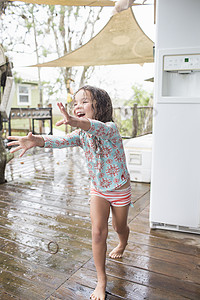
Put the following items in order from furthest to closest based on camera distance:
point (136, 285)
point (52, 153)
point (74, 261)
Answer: point (52, 153)
point (74, 261)
point (136, 285)

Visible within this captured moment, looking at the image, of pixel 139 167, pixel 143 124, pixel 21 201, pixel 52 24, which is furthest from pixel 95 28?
pixel 21 201

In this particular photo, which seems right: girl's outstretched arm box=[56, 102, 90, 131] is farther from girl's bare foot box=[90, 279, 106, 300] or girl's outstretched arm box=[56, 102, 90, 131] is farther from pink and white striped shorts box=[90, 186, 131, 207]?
girl's bare foot box=[90, 279, 106, 300]

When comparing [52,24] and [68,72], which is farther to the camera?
[68,72]

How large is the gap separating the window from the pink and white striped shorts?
11980 millimetres

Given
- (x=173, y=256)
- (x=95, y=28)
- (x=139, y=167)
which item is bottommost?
(x=173, y=256)

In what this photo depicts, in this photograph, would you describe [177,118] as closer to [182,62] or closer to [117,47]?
[182,62]

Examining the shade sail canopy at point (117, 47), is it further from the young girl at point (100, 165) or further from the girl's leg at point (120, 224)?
the girl's leg at point (120, 224)

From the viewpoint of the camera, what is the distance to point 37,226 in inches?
91.0

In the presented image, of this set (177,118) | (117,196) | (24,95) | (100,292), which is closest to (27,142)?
(117,196)

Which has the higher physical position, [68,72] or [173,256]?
[68,72]

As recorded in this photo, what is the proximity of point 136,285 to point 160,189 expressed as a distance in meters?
0.87

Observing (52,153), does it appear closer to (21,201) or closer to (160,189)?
(21,201)

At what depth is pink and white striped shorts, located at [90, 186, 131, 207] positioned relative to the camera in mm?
1445

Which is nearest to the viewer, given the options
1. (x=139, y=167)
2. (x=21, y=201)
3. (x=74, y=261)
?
(x=74, y=261)
